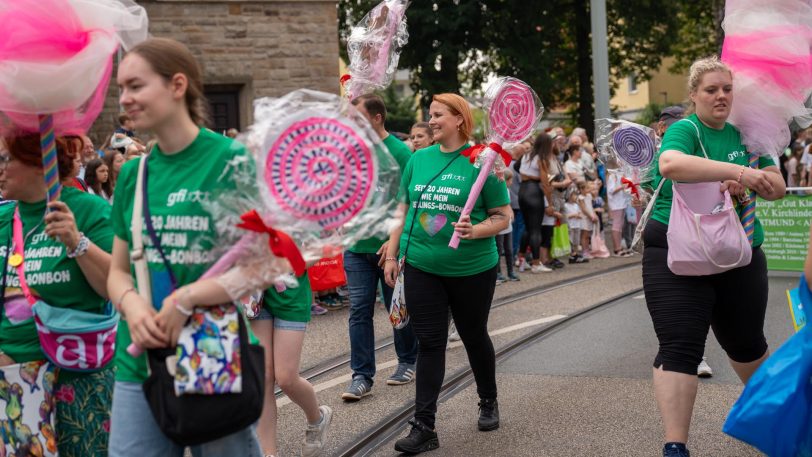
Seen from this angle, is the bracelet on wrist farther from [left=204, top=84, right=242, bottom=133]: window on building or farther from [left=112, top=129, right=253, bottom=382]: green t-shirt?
[left=204, top=84, right=242, bottom=133]: window on building

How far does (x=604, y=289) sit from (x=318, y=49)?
10.1 metres

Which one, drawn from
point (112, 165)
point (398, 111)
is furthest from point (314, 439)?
point (398, 111)

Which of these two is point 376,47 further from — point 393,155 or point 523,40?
point 523,40

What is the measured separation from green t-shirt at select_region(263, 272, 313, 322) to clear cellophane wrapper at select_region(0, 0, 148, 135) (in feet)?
6.59

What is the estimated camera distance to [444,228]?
579 cm

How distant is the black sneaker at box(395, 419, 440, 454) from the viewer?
18.3 ft

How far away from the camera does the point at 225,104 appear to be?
20609mm

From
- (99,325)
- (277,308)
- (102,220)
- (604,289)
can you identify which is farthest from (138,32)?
(604,289)

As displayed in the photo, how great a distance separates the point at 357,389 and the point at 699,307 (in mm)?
2854

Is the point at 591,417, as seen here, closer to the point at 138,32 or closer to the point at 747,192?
the point at 747,192

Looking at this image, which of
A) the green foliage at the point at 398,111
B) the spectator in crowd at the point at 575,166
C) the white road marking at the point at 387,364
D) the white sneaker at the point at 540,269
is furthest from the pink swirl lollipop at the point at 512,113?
the green foliage at the point at 398,111

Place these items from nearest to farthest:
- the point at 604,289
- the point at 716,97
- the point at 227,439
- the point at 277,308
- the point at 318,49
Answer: the point at 227,439 → the point at 716,97 → the point at 277,308 → the point at 604,289 → the point at 318,49

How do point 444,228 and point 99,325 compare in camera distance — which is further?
point 444,228

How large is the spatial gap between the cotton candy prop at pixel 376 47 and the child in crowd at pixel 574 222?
895 centimetres
